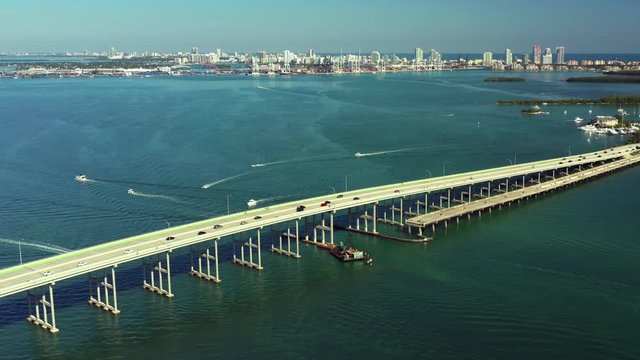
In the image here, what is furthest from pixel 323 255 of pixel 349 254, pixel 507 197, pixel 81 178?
pixel 81 178

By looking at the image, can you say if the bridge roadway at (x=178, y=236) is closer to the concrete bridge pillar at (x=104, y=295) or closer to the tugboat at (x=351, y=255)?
the concrete bridge pillar at (x=104, y=295)

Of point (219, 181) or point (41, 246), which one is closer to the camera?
point (41, 246)

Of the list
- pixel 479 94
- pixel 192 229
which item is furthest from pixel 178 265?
pixel 479 94

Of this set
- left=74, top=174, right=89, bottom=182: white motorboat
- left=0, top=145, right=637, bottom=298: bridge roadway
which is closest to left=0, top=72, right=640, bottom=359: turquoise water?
left=74, top=174, right=89, bottom=182: white motorboat

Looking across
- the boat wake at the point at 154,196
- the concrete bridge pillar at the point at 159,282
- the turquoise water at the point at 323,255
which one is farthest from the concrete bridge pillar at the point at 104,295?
the boat wake at the point at 154,196

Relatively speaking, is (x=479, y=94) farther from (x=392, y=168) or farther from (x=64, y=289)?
(x=64, y=289)

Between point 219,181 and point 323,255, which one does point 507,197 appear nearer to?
point 323,255
